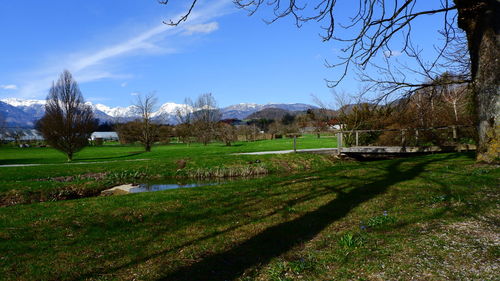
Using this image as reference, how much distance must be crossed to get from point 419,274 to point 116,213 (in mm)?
7240

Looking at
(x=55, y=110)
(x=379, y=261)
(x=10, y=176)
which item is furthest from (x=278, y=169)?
(x=55, y=110)

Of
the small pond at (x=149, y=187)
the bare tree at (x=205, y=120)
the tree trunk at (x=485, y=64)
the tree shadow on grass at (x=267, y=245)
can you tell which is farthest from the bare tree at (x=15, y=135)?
the tree trunk at (x=485, y=64)

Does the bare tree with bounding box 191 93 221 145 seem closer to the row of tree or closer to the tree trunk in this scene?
the row of tree

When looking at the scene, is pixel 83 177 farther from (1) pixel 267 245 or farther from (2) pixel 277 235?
(1) pixel 267 245

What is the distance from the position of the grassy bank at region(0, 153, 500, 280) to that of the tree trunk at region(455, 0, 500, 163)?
99 cm

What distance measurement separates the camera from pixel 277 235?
233 inches

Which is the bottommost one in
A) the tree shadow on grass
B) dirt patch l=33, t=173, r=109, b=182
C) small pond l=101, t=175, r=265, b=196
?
small pond l=101, t=175, r=265, b=196

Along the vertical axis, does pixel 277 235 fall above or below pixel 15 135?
below

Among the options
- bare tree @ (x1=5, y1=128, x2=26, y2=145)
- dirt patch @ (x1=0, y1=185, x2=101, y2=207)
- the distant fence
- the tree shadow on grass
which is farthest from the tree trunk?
bare tree @ (x1=5, y1=128, x2=26, y2=145)

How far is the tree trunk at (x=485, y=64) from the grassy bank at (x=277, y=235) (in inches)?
38.8

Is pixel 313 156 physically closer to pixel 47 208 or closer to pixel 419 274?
pixel 47 208

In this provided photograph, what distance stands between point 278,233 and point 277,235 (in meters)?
0.11

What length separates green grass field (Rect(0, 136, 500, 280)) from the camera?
429 centimetres

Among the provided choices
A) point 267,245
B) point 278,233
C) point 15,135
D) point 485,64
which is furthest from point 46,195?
point 15,135
